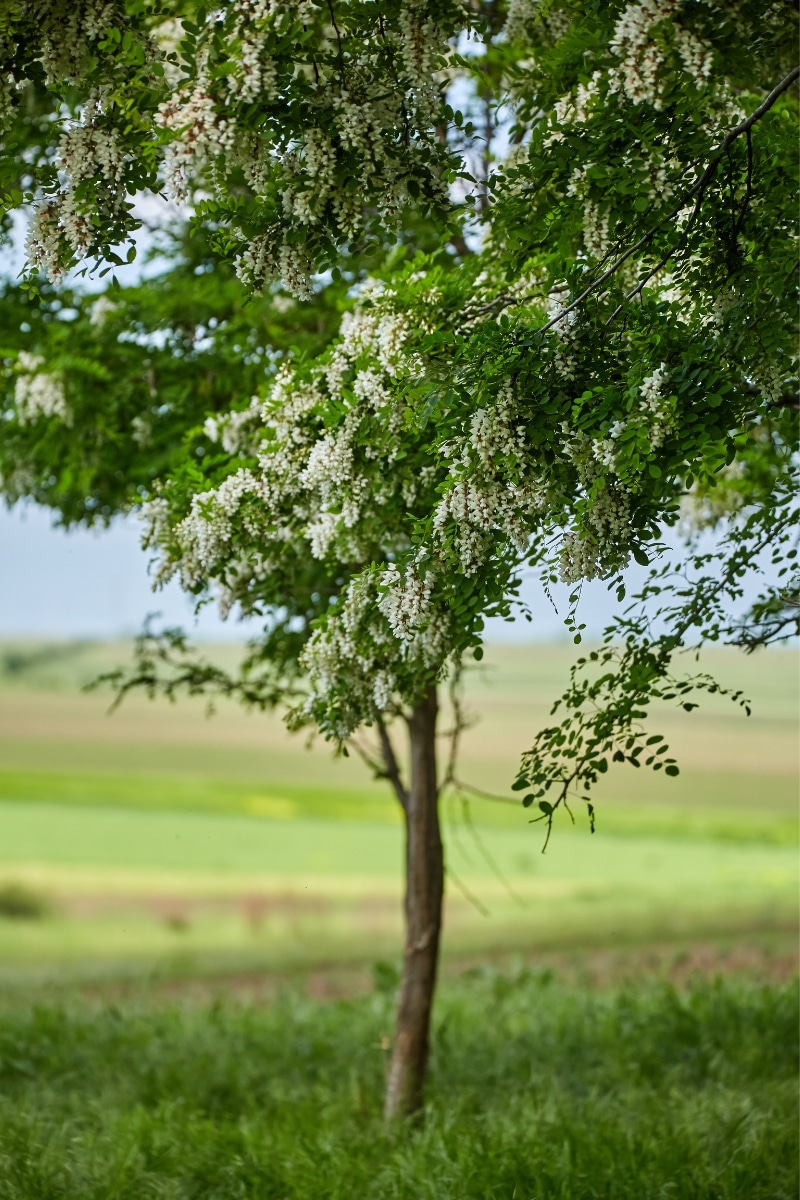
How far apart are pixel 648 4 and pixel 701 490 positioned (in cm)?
332

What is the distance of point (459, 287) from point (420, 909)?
3.35 meters

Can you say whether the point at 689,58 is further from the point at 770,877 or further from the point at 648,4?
the point at 770,877

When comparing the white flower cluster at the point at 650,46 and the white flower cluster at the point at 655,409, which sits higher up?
the white flower cluster at the point at 650,46

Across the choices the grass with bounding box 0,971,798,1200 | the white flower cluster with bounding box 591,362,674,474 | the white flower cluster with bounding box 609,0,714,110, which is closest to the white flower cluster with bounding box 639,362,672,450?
the white flower cluster with bounding box 591,362,674,474

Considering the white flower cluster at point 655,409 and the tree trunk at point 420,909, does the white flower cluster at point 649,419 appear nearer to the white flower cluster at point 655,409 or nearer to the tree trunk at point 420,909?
Answer: the white flower cluster at point 655,409

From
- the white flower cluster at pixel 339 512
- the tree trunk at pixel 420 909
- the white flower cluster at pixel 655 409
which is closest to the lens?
the white flower cluster at pixel 655 409

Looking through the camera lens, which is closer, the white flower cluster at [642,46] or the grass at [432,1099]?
the white flower cluster at [642,46]

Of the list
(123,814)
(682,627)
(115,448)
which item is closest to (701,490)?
(682,627)

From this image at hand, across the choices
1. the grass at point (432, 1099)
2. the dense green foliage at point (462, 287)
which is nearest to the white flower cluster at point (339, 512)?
the dense green foliage at point (462, 287)

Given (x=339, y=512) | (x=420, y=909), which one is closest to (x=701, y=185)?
(x=339, y=512)

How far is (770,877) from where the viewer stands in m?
13.0

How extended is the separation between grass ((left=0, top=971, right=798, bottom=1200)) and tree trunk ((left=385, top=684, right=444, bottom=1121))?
25 centimetres

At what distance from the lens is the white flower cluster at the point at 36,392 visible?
6.13 metres

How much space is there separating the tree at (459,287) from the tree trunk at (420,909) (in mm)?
1393
